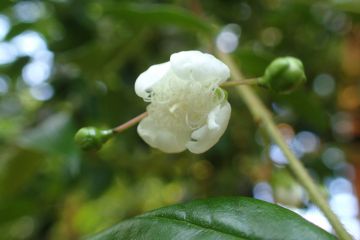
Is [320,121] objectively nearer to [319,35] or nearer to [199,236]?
[319,35]

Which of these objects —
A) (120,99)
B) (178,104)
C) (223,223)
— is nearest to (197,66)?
(178,104)

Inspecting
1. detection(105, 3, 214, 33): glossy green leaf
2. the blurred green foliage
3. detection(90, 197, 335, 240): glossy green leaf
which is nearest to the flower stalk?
detection(90, 197, 335, 240): glossy green leaf

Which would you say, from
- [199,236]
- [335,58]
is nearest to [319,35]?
[335,58]

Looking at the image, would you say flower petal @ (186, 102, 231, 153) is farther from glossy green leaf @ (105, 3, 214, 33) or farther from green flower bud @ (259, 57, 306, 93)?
glossy green leaf @ (105, 3, 214, 33)

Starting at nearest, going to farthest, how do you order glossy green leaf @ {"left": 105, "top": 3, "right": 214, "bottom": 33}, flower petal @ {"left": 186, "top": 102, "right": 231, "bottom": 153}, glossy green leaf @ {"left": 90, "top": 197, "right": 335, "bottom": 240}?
glossy green leaf @ {"left": 90, "top": 197, "right": 335, "bottom": 240} < flower petal @ {"left": 186, "top": 102, "right": 231, "bottom": 153} < glossy green leaf @ {"left": 105, "top": 3, "right": 214, "bottom": 33}

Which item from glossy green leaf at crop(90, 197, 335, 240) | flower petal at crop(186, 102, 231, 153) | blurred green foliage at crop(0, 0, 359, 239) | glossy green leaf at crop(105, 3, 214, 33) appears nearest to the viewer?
glossy green leaf at crop(90, 197, 335, 240)

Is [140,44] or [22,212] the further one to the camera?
[140,44]

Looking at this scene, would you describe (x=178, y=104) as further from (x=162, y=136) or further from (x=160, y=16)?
(x=160, y=16)

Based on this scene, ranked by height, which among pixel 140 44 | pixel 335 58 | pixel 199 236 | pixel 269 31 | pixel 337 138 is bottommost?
pixel 337 138
